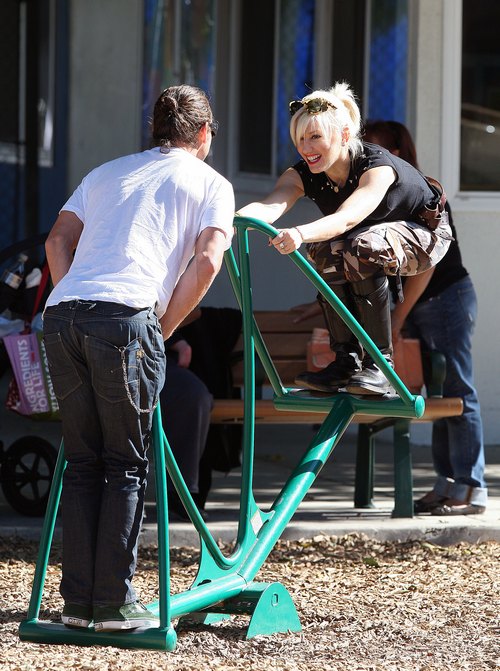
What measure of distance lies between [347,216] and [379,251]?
0.91 feet

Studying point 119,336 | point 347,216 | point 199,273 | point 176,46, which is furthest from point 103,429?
point 176,46

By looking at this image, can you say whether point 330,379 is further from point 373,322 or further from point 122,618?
point 122,618

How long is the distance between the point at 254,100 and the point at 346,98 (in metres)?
5.67

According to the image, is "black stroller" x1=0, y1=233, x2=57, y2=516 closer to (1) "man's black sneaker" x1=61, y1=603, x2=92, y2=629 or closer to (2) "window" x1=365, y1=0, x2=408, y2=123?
(1) "man's black sneaker" x1=61, y1=603, x2=92, y2=629

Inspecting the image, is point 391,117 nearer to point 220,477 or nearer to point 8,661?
point 220,477

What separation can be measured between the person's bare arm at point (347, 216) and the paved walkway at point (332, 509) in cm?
206

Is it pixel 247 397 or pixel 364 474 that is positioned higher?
pixel 247 397

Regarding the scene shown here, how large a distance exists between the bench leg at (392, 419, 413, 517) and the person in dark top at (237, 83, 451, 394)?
4.88 feet

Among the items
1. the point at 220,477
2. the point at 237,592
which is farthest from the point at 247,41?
the point at 237,592

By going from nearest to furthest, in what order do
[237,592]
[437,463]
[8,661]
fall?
[8,661], [237,592], [437,463]

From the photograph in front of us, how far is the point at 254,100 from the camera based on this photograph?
9.96m

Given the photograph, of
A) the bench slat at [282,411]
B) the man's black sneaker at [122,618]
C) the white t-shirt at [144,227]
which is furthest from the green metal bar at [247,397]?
the bench slat at [282,411]

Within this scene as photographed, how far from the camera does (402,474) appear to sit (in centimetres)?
600

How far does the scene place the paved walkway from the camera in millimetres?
5859
